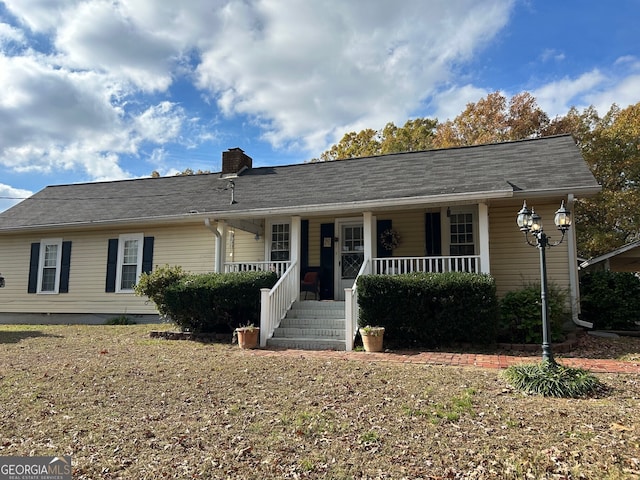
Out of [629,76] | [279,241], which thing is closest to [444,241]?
[279,241]

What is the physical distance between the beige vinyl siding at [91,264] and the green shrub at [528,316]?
7.77 m

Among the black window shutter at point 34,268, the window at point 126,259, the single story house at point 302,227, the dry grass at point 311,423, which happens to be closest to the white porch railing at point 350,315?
the single story house at point 302,227

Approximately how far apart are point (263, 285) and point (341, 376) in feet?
13.2

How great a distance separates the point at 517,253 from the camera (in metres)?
9.66

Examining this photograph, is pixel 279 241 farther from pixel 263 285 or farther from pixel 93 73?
pixel 93 73

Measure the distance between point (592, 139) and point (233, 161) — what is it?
17.0 metres

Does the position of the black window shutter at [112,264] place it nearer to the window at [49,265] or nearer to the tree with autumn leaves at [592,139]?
the window at [49,265]

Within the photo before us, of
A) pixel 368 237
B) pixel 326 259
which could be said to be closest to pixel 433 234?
pixel 368 237

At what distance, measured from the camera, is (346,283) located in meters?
11.2

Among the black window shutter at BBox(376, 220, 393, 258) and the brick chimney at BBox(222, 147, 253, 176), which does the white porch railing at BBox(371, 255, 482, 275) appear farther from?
the brick chimney at BBox(222, 147, 253, 176)

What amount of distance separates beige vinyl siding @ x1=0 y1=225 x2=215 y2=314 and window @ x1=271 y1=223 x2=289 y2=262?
1786 millimetres

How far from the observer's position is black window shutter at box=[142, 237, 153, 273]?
12570mm

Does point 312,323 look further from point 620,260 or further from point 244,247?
point 620,260

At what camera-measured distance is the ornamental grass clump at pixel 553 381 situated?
4840 millimetres
